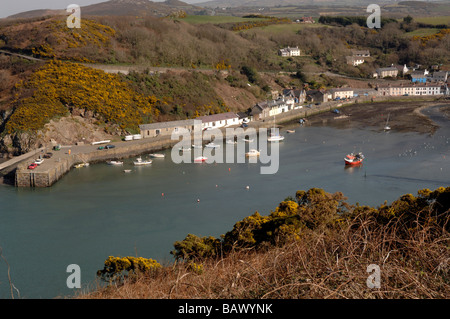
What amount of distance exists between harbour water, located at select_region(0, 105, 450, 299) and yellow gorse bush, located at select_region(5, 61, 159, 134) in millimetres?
3973

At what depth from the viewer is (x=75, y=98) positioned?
2039cm

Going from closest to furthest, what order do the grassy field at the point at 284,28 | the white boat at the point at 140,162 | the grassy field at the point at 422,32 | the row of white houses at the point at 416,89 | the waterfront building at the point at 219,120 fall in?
the white boat at the point at 140,162, the waterfront building at the point at 219,120, the row of white houses at the point at 416,89, the grassy field at the point at 284,28, the grassy field at the point at 422,32

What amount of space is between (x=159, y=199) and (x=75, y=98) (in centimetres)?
922

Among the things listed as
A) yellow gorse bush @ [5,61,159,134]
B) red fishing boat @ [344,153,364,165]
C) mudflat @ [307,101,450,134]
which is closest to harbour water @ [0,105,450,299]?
red fishing boat @ [344,153,364,165]

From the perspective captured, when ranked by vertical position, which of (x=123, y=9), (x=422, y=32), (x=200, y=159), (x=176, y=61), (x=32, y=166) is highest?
(x=123, y=9)

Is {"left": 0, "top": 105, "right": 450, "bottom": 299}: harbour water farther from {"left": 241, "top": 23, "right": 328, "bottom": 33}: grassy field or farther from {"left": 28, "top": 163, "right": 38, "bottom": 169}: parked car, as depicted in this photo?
{"left": 241, "top": 23, "right": 328, "bottom": 33}: grassy field

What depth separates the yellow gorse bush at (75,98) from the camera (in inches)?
757

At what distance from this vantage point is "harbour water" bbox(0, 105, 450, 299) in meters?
9.60

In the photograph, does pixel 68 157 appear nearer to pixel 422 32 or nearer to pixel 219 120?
pixel 219 120

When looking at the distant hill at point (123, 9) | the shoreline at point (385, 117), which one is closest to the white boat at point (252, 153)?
the shoreline at point (385, 117)

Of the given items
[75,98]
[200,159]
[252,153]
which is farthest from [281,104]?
[75,98]

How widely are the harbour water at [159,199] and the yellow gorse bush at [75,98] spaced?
13.0ft

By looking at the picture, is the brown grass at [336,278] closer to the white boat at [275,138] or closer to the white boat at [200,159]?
the white boat at [200,159]

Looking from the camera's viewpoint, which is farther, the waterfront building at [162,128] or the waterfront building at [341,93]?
the waterfront building at [341,93]
